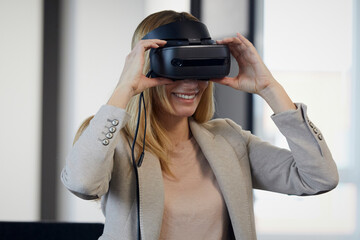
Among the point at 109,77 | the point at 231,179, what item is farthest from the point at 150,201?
the point at 109,77

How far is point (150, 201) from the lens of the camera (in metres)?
1.22

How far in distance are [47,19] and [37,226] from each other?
1.29m

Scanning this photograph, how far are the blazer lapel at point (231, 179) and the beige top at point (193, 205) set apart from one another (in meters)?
0.04

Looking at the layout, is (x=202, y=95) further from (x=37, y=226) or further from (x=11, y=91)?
(x=11, y=91)

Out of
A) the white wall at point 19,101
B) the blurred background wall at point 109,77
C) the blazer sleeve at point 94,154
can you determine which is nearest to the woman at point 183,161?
the blazer sleeve at point 94,154

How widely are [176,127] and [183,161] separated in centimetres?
10

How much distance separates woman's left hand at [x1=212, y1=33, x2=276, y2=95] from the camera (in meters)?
1.31

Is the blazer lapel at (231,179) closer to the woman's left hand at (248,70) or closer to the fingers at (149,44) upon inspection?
the woman's left hand at (248,70)

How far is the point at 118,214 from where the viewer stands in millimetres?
1250

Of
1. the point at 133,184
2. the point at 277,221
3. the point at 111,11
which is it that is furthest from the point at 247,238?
A: the point at 111,11

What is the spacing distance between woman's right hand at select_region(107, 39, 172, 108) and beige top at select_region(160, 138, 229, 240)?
24 centimetres

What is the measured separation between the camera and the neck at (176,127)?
140cm

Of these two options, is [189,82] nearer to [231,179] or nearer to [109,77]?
[231,179]

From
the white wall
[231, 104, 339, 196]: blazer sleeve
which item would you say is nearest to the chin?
[231, 104, 339, 196]: blazer sleeve
